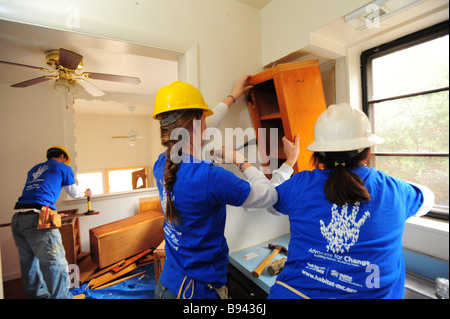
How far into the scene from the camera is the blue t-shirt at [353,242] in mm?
600

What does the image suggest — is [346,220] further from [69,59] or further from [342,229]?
[69,59]

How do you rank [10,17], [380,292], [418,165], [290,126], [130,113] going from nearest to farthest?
[380,292], [10,17], [418,165], [290,126], [130,113]

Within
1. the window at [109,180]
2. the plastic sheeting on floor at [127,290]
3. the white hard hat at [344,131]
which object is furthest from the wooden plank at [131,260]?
the white hard hat at [344,131]

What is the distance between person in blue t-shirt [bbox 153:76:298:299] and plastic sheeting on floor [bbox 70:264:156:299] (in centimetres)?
150

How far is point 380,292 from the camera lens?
1.93 ft

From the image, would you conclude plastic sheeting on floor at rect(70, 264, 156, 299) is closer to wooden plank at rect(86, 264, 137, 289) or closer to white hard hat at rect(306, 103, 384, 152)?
wooden plank at rect(86, 264, 137, 289)

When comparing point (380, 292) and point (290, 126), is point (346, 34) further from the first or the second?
point (380, 292)

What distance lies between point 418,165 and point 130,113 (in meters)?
4.13

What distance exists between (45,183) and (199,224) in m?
1.11

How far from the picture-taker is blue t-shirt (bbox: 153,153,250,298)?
0.71 metres

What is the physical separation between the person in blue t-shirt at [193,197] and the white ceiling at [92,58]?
426 millimetres

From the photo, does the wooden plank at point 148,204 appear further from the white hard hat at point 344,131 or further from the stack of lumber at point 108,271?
the white hard hat at point 344,131

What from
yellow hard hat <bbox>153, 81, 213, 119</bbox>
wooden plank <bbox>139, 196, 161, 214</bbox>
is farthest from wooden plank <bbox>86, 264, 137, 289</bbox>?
yellow hard hat <bbox>153, 81, 213, 119</bbox>
